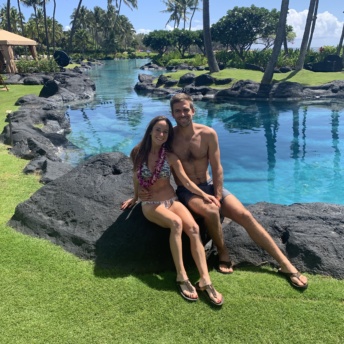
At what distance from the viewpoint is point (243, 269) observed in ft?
13.4

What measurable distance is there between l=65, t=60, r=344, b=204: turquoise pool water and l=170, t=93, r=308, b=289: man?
470cm

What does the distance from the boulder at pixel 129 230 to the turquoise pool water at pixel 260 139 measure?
13.8ft

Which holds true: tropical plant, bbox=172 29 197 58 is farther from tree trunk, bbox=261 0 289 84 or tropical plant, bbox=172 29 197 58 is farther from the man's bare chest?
the man's bare chest

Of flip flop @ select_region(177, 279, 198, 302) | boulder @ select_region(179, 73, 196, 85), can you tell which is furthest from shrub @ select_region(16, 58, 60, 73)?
flip flop @ select_region(177, 279, 198, 302)

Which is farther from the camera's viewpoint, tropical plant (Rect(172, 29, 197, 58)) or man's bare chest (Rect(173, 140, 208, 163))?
tropical plant (Rect(172, 29, 197, 58))

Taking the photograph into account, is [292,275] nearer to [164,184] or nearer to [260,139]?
[164,184]

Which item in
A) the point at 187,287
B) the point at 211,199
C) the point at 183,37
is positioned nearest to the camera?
the point at 187,287

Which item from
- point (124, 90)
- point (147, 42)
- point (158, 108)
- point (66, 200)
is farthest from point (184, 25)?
point (66, 200)

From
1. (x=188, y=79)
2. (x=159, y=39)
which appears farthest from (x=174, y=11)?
(x=188, y=79)

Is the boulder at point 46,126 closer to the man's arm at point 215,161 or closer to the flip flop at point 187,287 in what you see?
the man's arm at point 215,161

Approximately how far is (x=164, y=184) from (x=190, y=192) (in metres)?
0.30

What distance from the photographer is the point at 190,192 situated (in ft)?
13.2

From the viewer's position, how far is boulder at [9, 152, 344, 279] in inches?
159

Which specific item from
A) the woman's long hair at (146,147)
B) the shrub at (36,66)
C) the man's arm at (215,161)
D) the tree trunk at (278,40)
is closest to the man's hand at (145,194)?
the woman's long hair at (146,147)
